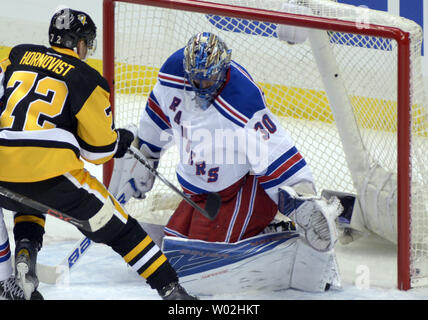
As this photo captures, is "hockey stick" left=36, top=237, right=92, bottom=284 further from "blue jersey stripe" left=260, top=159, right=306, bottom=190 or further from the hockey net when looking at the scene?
"blue jersey stripe" left=260, top=159, right=306, bottom=190

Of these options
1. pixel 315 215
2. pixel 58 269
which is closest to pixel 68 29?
pixel 58 269

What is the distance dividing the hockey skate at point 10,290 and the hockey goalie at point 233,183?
45cm

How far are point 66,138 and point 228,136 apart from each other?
0.52 m

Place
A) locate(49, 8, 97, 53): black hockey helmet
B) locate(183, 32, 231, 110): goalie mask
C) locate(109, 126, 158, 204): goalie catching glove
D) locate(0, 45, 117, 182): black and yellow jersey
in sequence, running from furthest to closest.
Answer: locate(109, 126, 158, 204): goalie catching glove → locate(183, 32, 231, 110): goalie mask → locate(49, 8, 97, 53): black hockey helmet → locate(0, 45, 117, 182): black and yellow jersey

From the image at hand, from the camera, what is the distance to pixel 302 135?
2908 millimetres

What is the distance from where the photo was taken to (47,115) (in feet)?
5.96

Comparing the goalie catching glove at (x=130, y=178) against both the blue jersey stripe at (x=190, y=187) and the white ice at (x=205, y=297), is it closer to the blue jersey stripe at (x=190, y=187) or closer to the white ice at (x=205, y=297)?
the blue jersey stripe at (x=190, y=187)

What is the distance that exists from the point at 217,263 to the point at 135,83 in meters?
0.88

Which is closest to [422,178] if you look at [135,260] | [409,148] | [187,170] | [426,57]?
[409,148]

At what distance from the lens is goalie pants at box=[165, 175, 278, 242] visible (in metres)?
2.28

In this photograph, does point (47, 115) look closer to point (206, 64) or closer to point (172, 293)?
point (206, 64)

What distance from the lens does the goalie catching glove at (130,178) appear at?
240 centimetres

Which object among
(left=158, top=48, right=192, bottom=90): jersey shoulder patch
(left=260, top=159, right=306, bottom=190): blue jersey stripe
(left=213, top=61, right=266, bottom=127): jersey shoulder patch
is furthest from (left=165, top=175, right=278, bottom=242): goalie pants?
(left=158, top=48, right=192, bottom=90): jersey shoulder patch

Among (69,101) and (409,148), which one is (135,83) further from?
(409,148)
